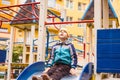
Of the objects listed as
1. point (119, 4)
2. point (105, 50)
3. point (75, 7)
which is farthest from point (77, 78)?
point (75, 7)

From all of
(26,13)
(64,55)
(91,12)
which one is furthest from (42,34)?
(26,13)

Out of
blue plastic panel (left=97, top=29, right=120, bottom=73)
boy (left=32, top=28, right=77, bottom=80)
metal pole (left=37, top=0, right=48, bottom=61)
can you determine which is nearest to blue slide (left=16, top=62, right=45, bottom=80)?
metal pole (left=37, top=0, right=48, bottom=61)

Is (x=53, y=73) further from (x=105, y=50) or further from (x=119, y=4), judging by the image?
(x=119, y=4)

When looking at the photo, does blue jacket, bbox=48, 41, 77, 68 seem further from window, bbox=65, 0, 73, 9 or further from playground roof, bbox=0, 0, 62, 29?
window, bbox=65, 0, 73, 9

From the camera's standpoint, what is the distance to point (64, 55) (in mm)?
4535

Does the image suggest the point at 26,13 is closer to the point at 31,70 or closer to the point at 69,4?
the point at 31,70

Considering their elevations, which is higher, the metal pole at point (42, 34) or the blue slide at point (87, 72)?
the metal pole at point (42, 34)

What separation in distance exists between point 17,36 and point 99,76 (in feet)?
91.7

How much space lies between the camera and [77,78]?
13.7 feet

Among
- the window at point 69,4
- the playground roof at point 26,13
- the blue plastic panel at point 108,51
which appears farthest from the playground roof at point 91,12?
the window at point 69,4

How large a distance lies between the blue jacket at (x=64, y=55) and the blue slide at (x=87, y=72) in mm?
195

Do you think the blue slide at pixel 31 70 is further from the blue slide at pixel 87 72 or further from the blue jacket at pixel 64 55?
the blue slide at pixel 87 72

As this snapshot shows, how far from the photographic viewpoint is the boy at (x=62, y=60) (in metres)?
4.32

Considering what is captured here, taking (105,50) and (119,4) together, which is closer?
(105,50)
